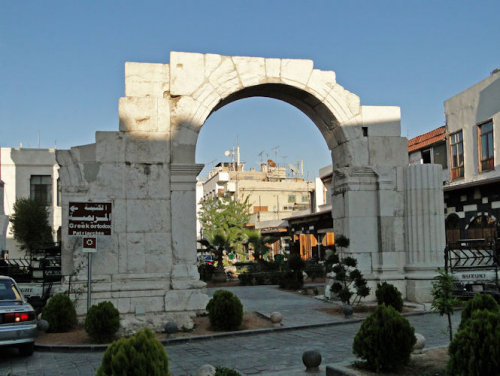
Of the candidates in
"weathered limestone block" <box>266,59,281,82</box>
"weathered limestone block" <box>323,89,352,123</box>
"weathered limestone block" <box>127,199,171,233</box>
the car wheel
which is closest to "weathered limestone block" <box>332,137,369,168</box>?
"weathered limestone block" <box>323,89,352,123</box>

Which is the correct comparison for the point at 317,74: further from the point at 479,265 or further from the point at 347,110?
the point at 479,265

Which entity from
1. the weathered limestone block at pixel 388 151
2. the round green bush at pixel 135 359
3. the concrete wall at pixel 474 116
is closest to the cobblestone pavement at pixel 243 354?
the round green bush at pixel 135 359

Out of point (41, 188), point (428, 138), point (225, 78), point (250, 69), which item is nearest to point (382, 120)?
point (250, 69)

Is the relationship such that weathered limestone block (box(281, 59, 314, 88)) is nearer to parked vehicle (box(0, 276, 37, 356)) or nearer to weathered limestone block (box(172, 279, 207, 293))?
weathered limestone block (box(172, 279, 207, 293))

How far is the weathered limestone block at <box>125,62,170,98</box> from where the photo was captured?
1280 centimetres

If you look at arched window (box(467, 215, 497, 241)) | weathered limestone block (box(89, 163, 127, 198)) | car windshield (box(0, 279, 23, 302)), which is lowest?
car windshield (box(0, 279, 23, 302))

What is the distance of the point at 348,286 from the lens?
45.2 ft

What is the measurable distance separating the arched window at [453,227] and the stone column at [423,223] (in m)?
12.3

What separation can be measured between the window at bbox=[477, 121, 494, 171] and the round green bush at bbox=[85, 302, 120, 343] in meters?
20.3

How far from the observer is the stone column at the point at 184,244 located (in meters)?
12.3

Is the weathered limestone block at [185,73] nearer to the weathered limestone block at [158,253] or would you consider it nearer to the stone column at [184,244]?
the stone column at [184,244]

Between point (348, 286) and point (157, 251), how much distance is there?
498 cm

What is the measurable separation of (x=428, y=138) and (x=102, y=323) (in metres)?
25.9

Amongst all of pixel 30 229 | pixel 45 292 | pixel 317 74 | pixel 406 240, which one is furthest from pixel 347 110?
pixel 30 229
